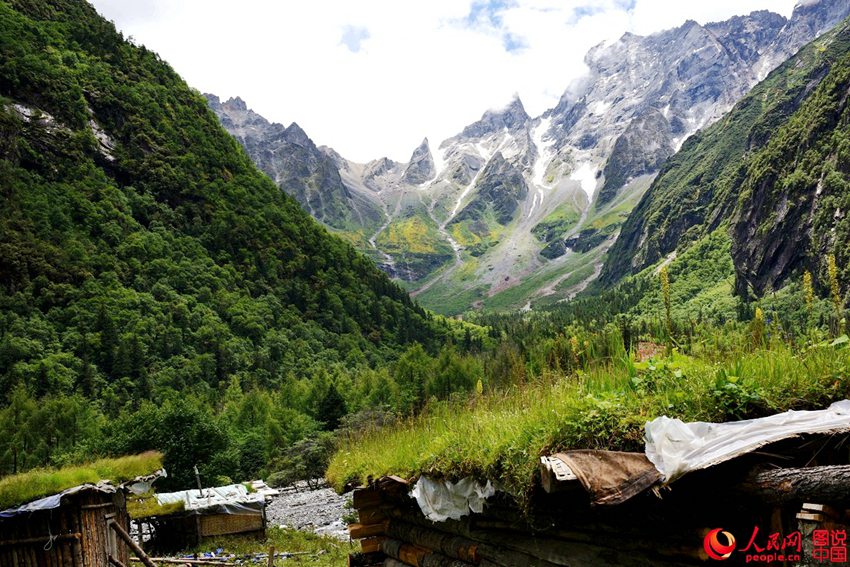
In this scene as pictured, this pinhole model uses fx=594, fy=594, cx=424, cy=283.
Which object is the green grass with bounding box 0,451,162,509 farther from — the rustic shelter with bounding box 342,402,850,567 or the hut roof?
the rustic shelter with bounding box 342,402,850,567

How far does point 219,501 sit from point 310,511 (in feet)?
48.5

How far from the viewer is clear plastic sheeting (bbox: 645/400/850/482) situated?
3867mm

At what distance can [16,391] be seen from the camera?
2955 inches

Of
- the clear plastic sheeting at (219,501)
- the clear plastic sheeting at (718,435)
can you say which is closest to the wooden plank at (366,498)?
the clear plastic sheeting at (718,435)

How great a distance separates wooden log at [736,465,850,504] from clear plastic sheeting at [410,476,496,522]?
3.12 metres

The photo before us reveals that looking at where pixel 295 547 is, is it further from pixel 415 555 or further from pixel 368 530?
pixel 415 555

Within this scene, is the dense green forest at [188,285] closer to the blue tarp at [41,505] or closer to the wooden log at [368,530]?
the wooden log at [368,530]

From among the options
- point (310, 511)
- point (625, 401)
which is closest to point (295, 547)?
point (310, 511)

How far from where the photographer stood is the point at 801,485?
3.56 metres

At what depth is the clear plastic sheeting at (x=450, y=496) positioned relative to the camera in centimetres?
693

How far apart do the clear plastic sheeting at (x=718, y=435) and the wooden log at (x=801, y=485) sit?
22cm

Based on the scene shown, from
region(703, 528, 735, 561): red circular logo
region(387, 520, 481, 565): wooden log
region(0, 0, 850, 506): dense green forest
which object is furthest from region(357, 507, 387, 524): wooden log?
region(0, 0, 850, 506): dense green forest

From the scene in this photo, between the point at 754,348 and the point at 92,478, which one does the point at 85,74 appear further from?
the point at 754,348

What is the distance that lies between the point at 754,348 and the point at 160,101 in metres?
156
